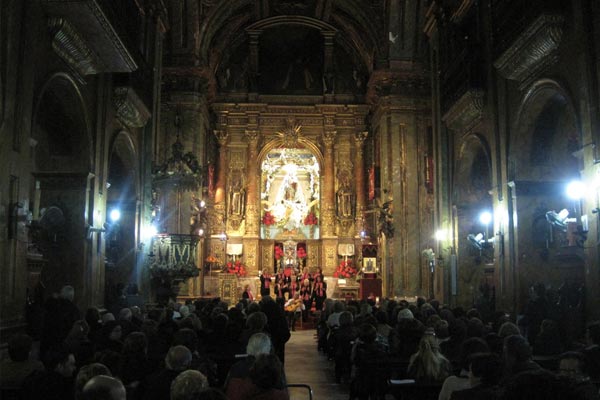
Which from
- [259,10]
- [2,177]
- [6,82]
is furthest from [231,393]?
[259,10]

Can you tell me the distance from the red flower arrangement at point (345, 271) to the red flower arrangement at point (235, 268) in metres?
3.97

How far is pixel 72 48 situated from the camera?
11172mm

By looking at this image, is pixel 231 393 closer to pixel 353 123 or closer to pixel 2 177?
pixel 2 177

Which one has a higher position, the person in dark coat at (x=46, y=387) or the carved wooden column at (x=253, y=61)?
the carved wooden column at (x=253, y=61)

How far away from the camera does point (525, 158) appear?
1305cm

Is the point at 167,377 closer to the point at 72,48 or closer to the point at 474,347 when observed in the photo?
the point at 474,347

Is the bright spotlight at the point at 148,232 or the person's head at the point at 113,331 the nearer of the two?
the person's head at the point at 113,331

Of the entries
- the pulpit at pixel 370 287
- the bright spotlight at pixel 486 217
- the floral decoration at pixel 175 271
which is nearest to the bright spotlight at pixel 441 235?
the bright spotlight at pixel 486 217

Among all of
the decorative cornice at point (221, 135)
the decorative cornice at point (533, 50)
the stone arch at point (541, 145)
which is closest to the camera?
the decorative cornice at point (533, 50)

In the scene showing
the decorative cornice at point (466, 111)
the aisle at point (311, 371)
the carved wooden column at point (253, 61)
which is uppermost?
the carved wooden column at point (253, 61)

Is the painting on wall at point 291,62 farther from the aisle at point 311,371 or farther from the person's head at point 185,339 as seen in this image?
the person's head at point 185,339

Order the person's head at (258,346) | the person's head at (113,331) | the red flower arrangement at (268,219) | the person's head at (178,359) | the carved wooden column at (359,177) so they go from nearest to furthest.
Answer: the person's head at (178,359) → the person's head at (258,346) → the person's head at (113,331) → the carved wooden column at (359,177) → the red flower arrangement at (268,219)

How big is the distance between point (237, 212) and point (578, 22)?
19.9 meters

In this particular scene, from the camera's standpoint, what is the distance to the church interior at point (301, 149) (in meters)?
10.2
